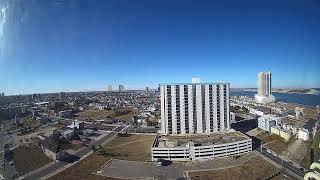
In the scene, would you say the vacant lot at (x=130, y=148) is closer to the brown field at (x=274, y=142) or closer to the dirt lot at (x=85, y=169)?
the dirt lot at (x=85, y=169)

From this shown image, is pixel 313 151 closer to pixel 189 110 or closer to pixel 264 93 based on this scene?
pixel 189 110

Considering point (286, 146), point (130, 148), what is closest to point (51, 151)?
point (130, 148)

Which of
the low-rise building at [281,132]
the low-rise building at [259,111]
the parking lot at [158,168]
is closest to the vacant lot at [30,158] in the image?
the parking lot at [158,168]

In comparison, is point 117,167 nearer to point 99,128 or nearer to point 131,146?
point 131,146

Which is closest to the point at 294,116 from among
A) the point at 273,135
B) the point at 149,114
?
the point at 273,135

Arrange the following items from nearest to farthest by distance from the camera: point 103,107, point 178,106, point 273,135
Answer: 1. point 178,106
2. point 273,135
3. point 103,107

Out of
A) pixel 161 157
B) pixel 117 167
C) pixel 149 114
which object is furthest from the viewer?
pixel 149 114
